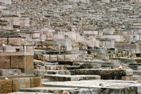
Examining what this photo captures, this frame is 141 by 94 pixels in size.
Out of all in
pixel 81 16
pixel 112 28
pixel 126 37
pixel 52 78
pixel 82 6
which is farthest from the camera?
pixel 82 6

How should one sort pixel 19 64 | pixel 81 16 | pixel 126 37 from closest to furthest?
pixel 19 64 → pixel 126 37 → pixel 81 16

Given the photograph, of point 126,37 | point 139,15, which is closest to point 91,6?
point 139,15

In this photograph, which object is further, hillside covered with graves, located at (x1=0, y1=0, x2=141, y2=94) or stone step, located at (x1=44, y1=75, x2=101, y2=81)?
stone step, located at (x1=44, y1=75, x2=101, y2=81)

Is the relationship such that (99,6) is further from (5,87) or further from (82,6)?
(5,87)

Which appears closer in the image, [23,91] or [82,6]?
[23,91]

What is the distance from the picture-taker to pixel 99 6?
46250 millimetres

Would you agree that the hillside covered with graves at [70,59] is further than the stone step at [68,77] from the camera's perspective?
No

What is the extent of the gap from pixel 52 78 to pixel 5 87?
2.16m

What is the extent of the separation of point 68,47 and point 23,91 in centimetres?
994

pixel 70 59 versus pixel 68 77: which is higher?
pixel 68 77

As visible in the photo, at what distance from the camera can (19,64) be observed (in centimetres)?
1109

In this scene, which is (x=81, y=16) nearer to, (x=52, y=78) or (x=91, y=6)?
(x=91, y=6)

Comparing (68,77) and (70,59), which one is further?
(70,59)

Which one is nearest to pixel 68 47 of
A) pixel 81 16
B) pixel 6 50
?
pixel 6 50
